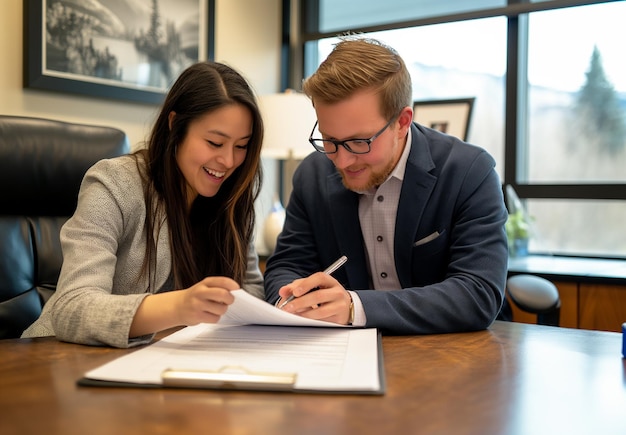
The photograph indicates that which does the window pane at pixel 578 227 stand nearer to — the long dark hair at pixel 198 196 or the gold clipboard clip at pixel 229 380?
the long dark hair at pixel 198 196

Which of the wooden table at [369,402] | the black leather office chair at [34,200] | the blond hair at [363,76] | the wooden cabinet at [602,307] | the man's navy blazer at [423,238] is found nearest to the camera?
the wooden table at [369,402]

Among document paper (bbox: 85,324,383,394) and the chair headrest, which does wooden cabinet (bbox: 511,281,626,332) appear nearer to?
document paper (bbox: 85,324,383,394)

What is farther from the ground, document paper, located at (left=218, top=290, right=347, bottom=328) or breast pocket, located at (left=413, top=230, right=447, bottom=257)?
breast pocket, located at (left=413, top=230, right=447, bottom=257)

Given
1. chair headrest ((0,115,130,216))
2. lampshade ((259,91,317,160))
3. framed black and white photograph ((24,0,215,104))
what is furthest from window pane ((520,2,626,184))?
chair headrest ((0,115,130,216))

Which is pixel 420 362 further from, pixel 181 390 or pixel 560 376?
pixel 181 390

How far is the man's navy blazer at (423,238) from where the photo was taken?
1.21m

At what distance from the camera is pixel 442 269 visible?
1471 millimetres

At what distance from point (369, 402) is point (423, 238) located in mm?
742

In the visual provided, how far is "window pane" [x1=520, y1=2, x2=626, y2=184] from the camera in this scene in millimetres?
2879

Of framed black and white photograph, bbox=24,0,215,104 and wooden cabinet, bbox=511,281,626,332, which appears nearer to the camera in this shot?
wooden cabinet, bbox=511,281,626,332

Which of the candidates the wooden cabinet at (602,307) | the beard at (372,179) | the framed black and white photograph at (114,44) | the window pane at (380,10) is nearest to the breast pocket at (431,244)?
the beard at (372,179)

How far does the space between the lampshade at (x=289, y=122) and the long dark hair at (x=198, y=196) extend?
1.35 meters

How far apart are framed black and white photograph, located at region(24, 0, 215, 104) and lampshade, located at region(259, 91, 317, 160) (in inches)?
19.8

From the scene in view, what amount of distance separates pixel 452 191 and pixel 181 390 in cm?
84
